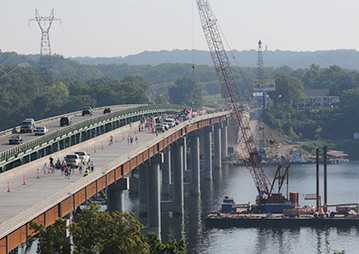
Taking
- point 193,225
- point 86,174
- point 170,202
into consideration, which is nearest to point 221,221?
point 193,225

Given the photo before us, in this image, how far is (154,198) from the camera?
124 m

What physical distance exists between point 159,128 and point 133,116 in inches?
1734

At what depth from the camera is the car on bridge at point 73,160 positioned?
297 feet

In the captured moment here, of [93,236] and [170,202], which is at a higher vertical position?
[93,236]

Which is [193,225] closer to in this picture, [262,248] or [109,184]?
[262,248]

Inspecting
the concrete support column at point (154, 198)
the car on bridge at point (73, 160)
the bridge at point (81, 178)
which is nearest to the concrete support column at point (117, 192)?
the bridge at point (81, 178)

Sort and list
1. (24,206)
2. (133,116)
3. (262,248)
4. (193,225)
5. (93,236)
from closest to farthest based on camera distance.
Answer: (93,236) < (24,206) < (262,248) < (193,225) < (133,116)

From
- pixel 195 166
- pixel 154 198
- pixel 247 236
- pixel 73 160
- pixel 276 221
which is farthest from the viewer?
pixel 195 166

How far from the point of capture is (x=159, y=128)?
14350 centimetres

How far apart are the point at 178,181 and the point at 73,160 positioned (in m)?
60.7

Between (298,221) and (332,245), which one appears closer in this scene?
(332,245)

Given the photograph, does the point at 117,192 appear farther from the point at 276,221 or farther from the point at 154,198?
the point at 276,221

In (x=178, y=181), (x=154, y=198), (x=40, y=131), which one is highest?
(x=40, y=131)

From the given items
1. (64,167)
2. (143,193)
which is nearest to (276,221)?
(143,193)
